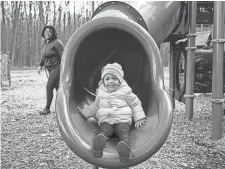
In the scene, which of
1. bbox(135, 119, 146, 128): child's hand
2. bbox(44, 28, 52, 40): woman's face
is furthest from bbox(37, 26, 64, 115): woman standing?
bbox(135, 119, 146, 128): child's hand

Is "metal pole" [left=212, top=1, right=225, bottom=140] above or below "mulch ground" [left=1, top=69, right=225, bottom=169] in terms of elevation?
above

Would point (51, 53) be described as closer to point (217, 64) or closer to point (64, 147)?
point (64, 147)

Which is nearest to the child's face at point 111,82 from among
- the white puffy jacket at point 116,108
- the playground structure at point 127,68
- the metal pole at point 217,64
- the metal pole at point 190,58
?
the white puffy jacket at point 116,108

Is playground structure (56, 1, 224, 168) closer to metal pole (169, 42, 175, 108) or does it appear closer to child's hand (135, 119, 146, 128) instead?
child's hand (135, 119, 146, 128)

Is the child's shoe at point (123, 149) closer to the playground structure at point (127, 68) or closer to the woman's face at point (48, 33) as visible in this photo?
the playground structure at point (127, 68)

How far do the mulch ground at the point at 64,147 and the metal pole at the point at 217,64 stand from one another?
0.24 metres

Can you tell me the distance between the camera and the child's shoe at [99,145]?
84.1 inches

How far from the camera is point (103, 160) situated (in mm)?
2162

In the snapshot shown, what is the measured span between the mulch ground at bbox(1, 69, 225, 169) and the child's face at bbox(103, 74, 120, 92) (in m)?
0.91

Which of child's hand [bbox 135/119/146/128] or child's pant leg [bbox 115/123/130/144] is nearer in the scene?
child's pant leg [bbox 115/123/130/144]

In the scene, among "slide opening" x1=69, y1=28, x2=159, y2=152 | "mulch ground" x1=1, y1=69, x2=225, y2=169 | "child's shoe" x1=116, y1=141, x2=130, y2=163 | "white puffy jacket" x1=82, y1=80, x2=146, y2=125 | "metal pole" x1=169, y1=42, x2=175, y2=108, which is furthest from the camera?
"metal pole" x1=169, y1=42, x2=175, y2=108

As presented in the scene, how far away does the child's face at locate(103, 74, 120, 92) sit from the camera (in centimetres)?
265

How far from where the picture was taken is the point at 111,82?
2648 mm

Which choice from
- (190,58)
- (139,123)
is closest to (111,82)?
(139,123)
